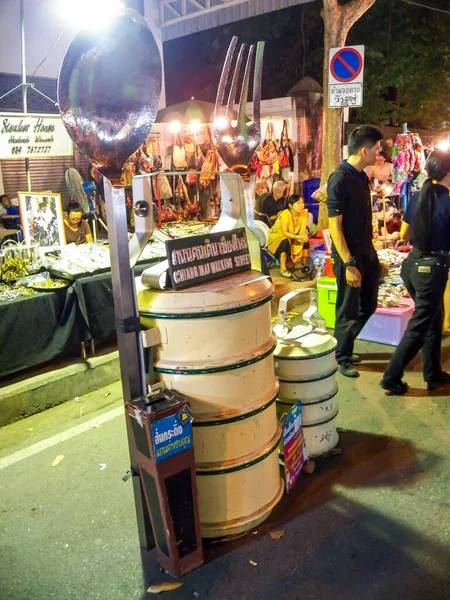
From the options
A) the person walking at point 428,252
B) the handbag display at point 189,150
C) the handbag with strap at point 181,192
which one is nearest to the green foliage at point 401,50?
the handbag display at point 189,150

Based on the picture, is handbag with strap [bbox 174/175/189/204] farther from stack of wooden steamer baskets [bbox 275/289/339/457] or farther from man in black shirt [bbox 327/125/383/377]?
stack of wooden steamer baskets [bbox 275/289/339/457]

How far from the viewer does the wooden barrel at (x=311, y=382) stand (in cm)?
Result: 384

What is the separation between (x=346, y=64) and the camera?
713 centimetres

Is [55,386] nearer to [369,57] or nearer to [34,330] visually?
[34,330]

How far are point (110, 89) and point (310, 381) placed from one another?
2288 millimetres

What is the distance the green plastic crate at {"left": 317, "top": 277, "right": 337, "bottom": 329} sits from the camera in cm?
673

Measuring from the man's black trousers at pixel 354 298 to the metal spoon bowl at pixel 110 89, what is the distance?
2866 mm

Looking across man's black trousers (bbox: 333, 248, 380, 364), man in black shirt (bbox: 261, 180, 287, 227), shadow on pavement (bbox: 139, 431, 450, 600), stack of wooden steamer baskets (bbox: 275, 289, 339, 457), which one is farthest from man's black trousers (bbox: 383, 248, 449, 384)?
man in black shirt (bbox: 261, 180, 287, 227)

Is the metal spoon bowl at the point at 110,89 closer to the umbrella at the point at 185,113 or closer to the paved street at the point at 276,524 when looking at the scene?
the paved street at the point at 276,524

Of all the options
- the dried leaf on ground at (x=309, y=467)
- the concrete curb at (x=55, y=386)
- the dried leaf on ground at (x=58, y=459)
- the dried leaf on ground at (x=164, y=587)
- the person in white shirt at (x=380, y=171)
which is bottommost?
the dried leaf on ground at (x=164, y=587)

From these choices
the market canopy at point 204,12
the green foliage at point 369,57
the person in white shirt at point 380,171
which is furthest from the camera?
the green foliage at point 369,57

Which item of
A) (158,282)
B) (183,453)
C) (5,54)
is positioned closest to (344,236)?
(158,282)

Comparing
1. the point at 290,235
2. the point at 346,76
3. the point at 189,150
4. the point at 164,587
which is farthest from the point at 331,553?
the point at 189,150

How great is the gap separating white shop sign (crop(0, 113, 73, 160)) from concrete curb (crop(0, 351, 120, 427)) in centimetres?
263
